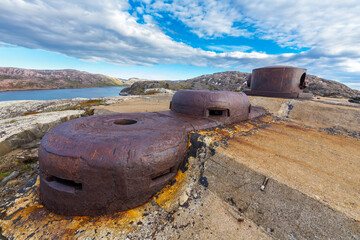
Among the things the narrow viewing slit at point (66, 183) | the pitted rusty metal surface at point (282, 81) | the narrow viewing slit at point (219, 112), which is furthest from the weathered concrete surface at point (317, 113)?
the narrow viewing slit at point (66, 183)

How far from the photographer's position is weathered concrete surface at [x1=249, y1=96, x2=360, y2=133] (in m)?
5.30

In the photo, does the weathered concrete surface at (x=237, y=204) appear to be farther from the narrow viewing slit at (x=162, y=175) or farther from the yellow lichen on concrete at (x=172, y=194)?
the narrow viewing slit at (x=162, y=175)

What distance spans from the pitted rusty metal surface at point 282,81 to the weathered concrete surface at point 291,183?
5382mm

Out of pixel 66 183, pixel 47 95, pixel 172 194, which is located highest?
pixel 66 183

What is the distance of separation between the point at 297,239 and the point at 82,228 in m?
3.05

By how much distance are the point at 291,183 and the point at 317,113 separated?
560cm

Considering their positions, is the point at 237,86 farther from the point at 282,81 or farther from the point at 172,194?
the point at 172,194

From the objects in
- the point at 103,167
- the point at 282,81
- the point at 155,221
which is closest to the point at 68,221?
the point at 103,167

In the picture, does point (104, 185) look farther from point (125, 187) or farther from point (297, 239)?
point (297, 239)

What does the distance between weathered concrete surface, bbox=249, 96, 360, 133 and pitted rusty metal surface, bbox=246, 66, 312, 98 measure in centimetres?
125

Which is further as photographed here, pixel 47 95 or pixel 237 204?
pixel 47 95

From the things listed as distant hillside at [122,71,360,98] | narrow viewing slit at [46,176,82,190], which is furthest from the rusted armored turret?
distant hillside at [122,71,360,98]

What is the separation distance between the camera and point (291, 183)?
2.24 meters

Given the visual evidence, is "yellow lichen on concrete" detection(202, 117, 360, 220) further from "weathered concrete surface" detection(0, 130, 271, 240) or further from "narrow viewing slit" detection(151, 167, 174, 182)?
"narrow viewing slit" detection(151, 167, 174, 182)
